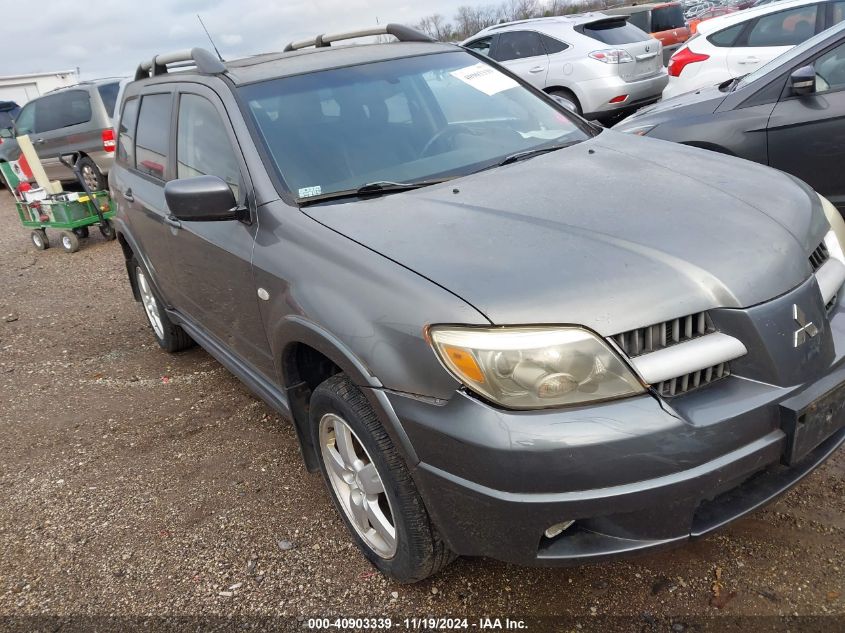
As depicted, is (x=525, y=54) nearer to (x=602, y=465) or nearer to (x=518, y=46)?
(x=518, y=46)

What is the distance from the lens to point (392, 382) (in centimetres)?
187

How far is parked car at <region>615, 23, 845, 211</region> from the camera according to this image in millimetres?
4223

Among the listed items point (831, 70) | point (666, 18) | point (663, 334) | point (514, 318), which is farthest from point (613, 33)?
point (514, 318)

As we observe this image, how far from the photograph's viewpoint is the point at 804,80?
4.29 meters

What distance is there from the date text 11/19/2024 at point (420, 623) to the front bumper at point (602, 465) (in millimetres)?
446

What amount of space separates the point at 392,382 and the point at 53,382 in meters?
3.57

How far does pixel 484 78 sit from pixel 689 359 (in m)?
2.08

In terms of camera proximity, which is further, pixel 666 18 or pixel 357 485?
pixel 666 18

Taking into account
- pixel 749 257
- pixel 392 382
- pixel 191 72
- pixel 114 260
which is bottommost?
pixel 114 260

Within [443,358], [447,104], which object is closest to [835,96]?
[447,104]

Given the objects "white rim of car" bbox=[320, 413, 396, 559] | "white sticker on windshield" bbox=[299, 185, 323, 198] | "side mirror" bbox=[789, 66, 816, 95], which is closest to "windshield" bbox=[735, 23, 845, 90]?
"side mirror" bbox=[789, 66, 816, 95]

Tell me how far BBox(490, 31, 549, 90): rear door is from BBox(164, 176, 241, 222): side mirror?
7719 millimetres

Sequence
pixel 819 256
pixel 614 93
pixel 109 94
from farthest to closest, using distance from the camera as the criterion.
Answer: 1. pixel 109 94
2. pixel 614 93
3. pixel 819 256

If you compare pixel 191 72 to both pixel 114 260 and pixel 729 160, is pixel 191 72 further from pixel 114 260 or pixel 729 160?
pixel 114 260
